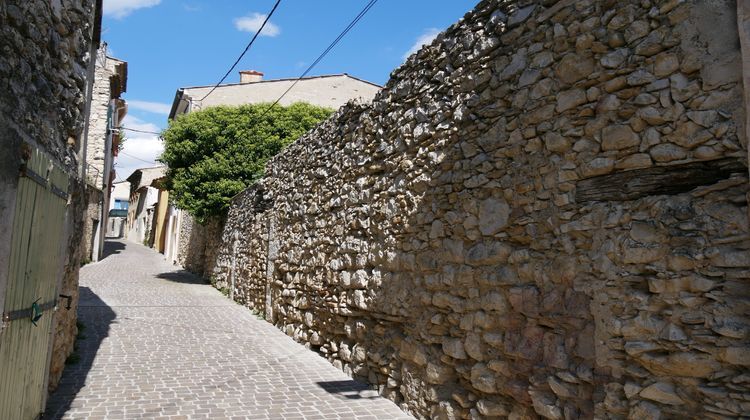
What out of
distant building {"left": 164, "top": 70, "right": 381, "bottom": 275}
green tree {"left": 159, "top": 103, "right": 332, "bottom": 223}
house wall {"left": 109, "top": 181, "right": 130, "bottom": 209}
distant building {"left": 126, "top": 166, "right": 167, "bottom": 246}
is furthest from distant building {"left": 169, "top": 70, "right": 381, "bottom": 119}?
house wall {"left": 109, "top": 181, "right": 130, "bottom": 209}

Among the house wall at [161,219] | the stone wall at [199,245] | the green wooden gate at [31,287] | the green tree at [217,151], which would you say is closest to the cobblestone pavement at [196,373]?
the green wooden gate at [31,287]

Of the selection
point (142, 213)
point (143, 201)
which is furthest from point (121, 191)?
point (143, 201)

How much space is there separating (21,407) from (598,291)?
3.75 m

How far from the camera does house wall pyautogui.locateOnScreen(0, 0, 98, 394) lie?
3.02 metres

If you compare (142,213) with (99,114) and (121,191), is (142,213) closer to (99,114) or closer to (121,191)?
(99,114)

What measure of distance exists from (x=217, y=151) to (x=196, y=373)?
36.0ft

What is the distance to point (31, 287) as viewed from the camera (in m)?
3.69

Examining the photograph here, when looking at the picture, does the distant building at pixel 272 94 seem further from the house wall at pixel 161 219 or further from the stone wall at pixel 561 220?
the stone wall at pixel 561 220

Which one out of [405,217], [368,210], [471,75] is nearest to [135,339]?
[368,210]

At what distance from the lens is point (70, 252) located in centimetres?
560

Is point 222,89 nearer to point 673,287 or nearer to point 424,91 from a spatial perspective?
point 424,91

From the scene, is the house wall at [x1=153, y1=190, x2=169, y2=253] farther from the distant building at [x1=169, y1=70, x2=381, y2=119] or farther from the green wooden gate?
the green wooden gate

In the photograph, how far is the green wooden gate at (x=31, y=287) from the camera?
326 centimetres

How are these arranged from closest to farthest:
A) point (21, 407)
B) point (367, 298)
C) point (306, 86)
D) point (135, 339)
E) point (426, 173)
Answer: point (21, 407)
point (426, 173)
point (367, 298)
point (135, 339)
point (306, 86)
